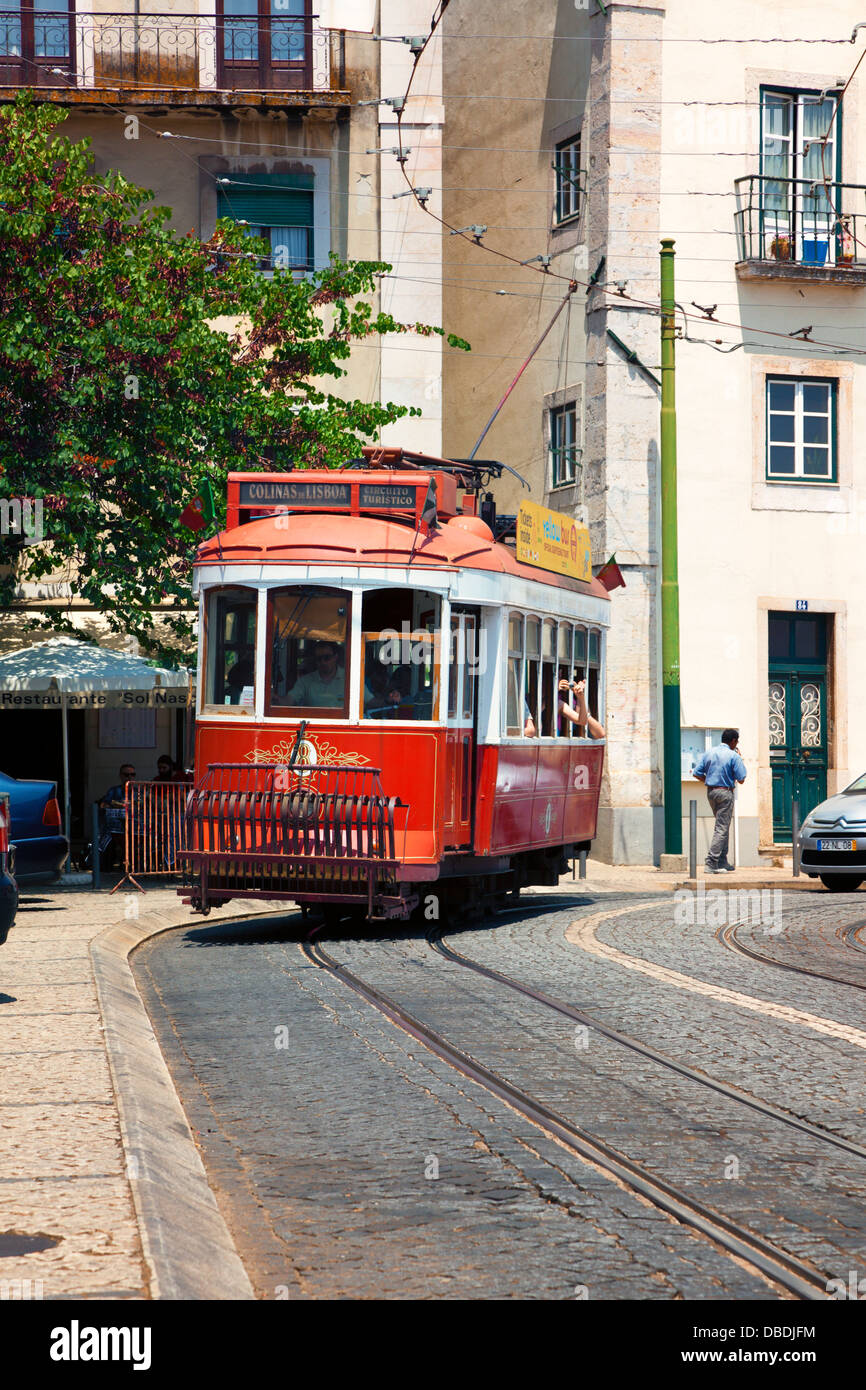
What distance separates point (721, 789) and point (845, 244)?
30.2ft

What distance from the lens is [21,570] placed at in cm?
2056

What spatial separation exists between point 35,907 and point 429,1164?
11.2m

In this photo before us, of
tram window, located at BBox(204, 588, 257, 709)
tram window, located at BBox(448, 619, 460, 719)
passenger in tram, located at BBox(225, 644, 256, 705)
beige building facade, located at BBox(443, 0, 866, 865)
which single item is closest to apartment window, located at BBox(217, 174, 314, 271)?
beige building facade, located at BBox(443, 0, 866, 865)

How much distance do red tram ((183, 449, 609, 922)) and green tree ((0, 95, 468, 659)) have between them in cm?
500

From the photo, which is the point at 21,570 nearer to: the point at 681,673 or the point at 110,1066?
the point at 681,673

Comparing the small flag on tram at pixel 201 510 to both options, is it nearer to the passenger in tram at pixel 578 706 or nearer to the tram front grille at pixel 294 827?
the tram front grille at pixel 294 827

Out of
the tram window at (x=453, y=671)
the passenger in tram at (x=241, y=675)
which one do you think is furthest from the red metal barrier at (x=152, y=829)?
the tram window at (x=453, y=671)

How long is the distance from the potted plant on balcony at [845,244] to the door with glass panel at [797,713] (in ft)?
17.5

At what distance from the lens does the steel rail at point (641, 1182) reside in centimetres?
516

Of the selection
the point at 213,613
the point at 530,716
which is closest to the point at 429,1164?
the point at 213,613

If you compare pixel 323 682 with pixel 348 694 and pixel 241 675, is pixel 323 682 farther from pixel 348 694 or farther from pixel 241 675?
pixel 241 675

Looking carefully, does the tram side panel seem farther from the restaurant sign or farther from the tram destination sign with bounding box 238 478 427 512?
the restaurant sign

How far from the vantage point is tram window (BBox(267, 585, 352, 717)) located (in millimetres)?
13852

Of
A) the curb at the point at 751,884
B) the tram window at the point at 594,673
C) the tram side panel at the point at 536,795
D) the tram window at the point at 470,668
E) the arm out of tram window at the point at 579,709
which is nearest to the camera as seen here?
the tram window at the point at 470,668
